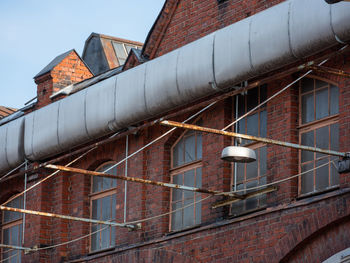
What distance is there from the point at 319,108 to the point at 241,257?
9.65 feet

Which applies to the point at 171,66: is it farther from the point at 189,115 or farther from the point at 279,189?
the point at 279,189

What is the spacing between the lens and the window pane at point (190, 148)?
22781 mm

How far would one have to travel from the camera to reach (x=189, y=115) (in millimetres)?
22469

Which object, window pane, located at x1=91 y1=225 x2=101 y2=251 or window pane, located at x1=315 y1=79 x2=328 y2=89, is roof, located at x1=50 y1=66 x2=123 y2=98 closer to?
window pane, located at x1=91 y1=225 x2=101 y2=251

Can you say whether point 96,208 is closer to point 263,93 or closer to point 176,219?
point 176,219

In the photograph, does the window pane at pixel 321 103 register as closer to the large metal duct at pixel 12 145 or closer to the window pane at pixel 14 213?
the large metal duct at pixel 12 145

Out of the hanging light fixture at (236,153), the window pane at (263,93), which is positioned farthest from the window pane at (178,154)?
the hanging light fixture at (236,153)

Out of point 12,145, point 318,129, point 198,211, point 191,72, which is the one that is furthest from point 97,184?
point 318,129

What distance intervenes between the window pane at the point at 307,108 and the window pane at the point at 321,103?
0.50 ft

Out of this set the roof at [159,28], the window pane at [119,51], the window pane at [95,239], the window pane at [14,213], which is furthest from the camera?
the window pane at [119,51]

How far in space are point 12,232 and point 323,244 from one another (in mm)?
11045

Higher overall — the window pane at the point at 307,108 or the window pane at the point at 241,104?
the window pane at the point at 241,104

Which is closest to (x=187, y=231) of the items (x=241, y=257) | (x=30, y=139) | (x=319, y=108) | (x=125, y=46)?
(x=241, y=257)

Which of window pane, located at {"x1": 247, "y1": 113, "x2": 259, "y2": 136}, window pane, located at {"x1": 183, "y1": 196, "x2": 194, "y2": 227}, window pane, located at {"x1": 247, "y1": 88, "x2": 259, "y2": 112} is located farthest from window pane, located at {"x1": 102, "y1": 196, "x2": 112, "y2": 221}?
window pane, located at {"x1": 247, "y1": 88, "x2": 259, "y2": 112}
